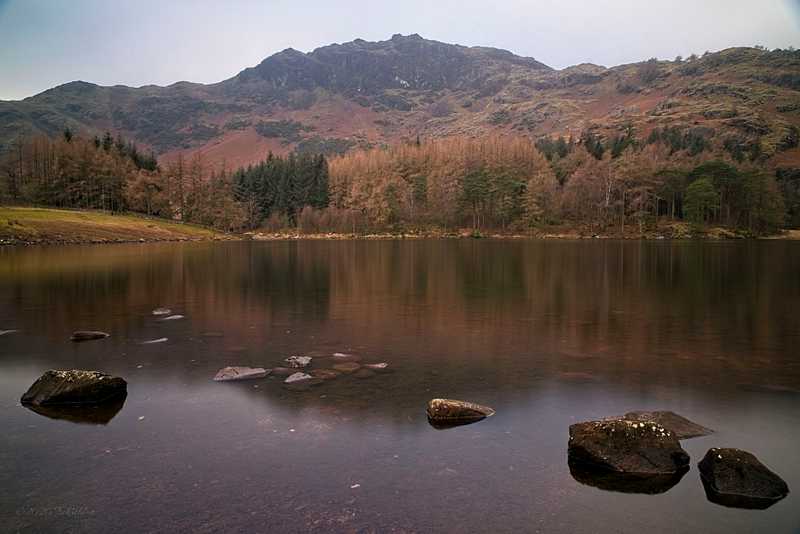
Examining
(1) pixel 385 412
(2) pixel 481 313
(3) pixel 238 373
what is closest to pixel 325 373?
(3) pixel 238 373

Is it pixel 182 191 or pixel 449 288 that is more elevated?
pixel 182 191

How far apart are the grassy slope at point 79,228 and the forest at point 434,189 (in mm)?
17784

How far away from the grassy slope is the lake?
69044 mm

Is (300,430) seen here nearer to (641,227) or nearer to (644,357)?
(644,357)

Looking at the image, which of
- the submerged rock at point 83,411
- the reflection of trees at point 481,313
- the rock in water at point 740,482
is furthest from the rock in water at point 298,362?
the rock in water at point 740,482

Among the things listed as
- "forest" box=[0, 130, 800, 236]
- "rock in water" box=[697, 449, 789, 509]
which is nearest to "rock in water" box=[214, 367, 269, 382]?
"rock in water" box=[697, 449, 789, 509]

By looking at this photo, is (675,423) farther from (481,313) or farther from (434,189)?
(434,189)

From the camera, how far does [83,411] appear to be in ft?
39.6

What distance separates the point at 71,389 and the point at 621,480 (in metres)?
12.3

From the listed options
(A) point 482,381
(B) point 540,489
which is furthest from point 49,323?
(B) point 540,489

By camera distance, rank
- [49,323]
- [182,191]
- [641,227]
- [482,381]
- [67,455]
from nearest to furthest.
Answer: [67,455]
[482,381]
[49,323]
[641,227]
[182,191]

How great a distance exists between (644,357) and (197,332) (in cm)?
1657

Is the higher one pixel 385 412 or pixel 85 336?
pixel 85 336

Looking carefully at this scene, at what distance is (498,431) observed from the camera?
10758 mm
